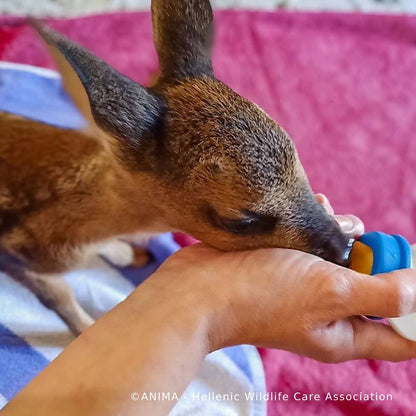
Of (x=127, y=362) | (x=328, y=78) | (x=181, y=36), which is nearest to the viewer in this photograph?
(x=127, y=362)

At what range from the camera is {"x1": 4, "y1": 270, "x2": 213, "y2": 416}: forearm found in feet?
2.96

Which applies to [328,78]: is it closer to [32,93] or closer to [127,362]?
[32,93]

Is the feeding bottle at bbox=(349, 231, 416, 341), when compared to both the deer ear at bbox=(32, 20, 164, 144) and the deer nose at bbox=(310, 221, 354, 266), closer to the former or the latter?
the deer nose at bbox=(310, 221, 354, 266)

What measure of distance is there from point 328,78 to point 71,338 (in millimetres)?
1228

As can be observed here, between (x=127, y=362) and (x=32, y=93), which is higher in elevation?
(x=32, y=93)

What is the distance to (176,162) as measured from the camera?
111cm

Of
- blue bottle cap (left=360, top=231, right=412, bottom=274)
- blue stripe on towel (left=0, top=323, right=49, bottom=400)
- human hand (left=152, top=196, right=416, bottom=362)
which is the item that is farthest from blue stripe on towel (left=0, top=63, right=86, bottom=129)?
blue bottle cap (left=360, top=231, right=412, bottom=274)

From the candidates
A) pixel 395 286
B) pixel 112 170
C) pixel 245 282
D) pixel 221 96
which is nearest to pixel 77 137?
pixel 112 170

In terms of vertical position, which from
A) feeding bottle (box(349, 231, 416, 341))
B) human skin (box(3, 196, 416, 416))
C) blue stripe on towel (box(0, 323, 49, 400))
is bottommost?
blue stripe on towel (box(0, 323, 49, 400))

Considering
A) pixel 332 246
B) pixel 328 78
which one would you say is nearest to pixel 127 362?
pixel 332 246

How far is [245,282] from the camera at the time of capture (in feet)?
3.37

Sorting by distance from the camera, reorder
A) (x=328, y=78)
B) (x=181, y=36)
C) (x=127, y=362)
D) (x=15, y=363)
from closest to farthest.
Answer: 1. (x=127, y=362)
2. (x=181, y=36)
3. (x=15, y=363)
4. (x=328, y=78)

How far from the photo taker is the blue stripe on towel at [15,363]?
1.29m

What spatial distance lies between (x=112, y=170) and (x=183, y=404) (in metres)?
0.50
